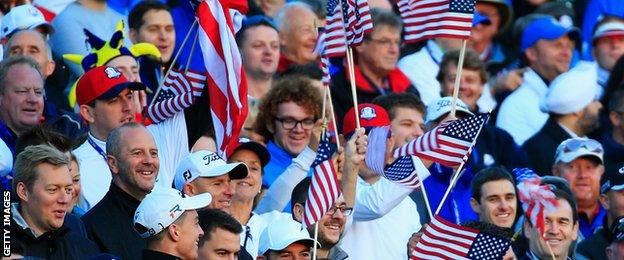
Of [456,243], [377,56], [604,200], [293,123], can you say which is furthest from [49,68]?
[604,200]

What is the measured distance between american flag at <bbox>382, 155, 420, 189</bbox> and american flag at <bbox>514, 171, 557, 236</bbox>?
109cm

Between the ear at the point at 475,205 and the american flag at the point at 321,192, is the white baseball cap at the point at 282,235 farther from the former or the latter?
the ear at the point at 475,205

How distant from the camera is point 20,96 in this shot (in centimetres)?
1351

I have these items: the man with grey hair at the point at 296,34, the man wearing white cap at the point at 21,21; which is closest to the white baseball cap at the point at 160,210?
the man wearing white cap at the point at 21,21

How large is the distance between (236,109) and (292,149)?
1436 mm

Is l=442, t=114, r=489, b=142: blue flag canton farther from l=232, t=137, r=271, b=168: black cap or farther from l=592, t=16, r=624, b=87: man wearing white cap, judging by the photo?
l=592, t=16, r=624, b=87: man wearing white cap

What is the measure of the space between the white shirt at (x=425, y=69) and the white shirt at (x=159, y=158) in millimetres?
4250

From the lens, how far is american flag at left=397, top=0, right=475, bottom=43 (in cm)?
1377

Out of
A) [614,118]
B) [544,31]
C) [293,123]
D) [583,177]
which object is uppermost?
[544,31]

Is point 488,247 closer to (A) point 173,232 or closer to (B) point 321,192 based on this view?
(B) point 321,192

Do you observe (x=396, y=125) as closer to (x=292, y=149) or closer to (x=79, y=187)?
(x=292, y=149)

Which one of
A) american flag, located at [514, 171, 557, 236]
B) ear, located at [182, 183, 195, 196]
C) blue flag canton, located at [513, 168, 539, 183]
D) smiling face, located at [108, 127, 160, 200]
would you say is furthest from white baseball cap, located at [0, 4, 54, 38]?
american flag, located at [514, 171, 557, 236]

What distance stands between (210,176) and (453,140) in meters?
1.76

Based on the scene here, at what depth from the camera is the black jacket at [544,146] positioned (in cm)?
1684
